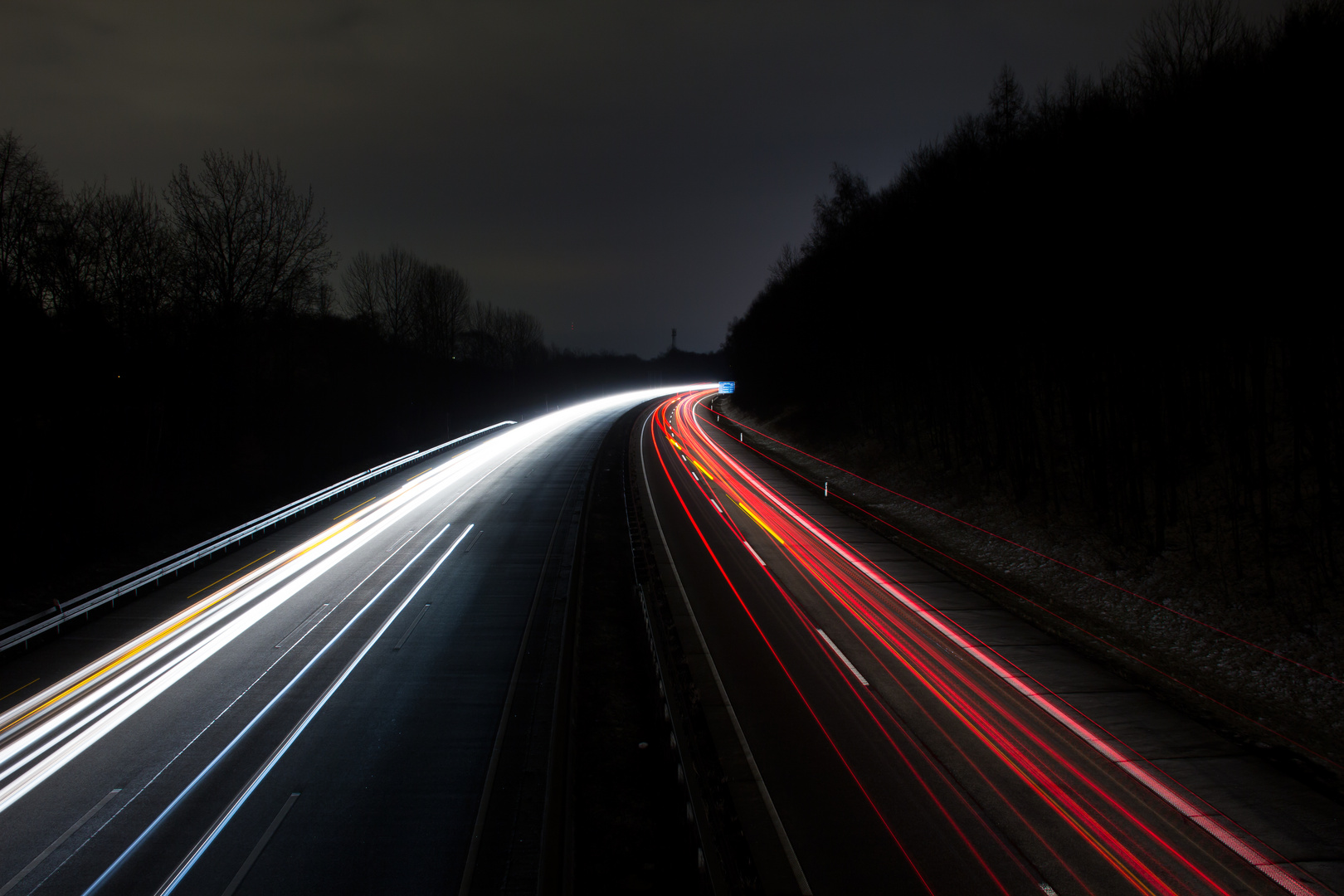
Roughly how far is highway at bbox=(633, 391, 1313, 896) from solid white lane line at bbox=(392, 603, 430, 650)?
6.39 m

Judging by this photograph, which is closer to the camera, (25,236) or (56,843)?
(56,843)

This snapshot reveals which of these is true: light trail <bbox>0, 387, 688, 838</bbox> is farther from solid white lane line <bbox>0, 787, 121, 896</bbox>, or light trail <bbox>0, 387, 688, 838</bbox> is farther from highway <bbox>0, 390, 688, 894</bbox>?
solid white lane line <bbox>0, 787, 121, 896</bbox>

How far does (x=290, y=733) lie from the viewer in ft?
33.7

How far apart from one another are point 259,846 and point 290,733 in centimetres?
275

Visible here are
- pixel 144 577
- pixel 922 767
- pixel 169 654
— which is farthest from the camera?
pixel 144 577

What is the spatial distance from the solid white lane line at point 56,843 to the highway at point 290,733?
0.02 meters

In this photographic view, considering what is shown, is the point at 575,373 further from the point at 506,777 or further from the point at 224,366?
the point at 506,777

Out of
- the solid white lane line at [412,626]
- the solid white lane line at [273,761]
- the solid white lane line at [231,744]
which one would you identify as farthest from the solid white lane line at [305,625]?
the solid white lane line at [412,626]

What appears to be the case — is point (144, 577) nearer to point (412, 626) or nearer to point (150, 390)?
point (412, 626)

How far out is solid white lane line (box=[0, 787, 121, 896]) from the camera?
717 centimetres

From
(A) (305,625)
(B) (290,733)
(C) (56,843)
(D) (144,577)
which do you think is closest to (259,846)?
(C) (56,843)

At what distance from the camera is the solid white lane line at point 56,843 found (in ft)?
23.5

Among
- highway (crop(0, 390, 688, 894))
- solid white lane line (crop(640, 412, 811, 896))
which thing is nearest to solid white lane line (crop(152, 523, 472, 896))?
highway (crop(0, 390, 688, 894))

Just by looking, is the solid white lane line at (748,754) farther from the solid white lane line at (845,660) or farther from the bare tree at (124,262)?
the bare tree at (124,262)
